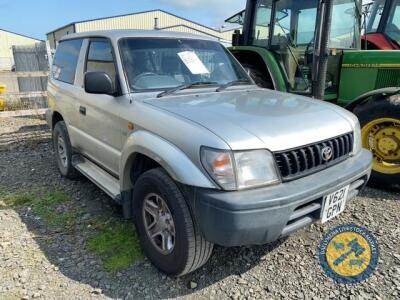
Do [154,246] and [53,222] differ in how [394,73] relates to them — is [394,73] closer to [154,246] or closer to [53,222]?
[154,246]

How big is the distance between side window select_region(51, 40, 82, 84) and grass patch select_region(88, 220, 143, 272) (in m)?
1.87

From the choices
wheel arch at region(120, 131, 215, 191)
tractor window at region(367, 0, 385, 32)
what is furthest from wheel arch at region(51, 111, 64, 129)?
tractor window at region(367, 0, 385, 32)

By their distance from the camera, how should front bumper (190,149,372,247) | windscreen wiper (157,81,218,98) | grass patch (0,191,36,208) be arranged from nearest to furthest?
front bumper (190,149,372,247), windscreen wiper (157,81,218,98), grass patch (0,191,36,208)

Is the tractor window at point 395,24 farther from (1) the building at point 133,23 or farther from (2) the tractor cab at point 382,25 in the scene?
(1) the building at point 133,23

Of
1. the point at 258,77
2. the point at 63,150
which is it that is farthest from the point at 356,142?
the point at 63,150

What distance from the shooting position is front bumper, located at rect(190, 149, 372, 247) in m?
2.11

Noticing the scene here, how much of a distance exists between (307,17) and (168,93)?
9.26 ft

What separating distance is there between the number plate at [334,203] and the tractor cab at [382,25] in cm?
347

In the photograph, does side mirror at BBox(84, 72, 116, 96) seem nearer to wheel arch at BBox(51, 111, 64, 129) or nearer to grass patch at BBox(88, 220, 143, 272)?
grass patch at BBox(88, 220, 143, 272)

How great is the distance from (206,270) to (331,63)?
359cm

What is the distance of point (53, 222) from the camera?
11.9 ft

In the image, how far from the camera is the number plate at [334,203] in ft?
8.20

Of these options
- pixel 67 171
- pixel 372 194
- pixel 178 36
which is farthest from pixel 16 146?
pixel 372 194

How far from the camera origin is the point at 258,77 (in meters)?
5.34
